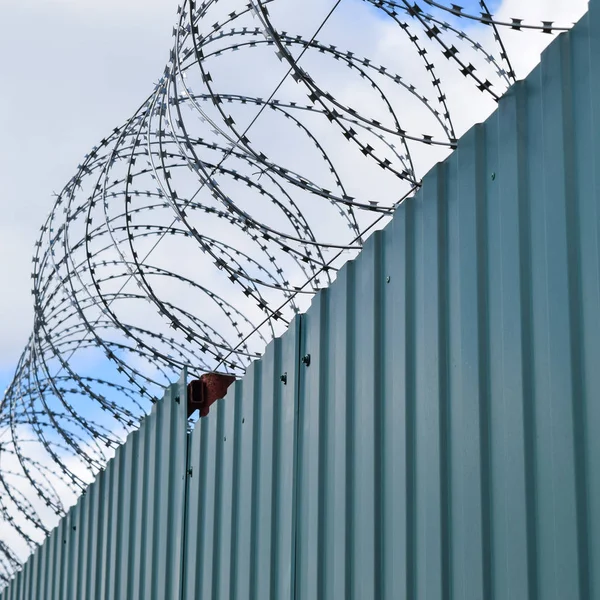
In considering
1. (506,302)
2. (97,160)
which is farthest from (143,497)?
(506,302)

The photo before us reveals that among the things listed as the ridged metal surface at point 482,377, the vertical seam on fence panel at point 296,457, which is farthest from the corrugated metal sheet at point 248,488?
the ridged metal surface at point 482,377

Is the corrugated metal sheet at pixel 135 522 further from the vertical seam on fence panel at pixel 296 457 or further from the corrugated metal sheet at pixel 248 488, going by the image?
the vertical seam on fence panel at pixel 296 457

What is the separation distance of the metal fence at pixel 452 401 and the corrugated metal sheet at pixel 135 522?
2.17 feet

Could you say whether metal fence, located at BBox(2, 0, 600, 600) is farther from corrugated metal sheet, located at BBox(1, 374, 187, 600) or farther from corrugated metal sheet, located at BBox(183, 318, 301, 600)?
corrugated metal sheet, located at BBox(1, 374, 187, 600)

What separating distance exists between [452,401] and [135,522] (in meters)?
3.97

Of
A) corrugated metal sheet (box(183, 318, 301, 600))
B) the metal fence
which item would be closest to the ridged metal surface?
the metal fence

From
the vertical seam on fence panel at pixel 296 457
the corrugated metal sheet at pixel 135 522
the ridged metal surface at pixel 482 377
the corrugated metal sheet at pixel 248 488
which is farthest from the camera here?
the corrugated metal sheet at pixel 135 522

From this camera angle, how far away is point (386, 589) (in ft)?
16.3

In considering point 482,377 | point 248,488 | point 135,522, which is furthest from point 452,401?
point 135,522

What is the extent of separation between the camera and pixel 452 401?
4.59 metres

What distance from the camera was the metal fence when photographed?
3.97 meters

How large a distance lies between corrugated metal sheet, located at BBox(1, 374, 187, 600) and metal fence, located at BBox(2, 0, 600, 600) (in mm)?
660

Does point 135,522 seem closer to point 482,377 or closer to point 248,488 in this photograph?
point 248,488

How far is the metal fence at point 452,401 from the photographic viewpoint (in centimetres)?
397
